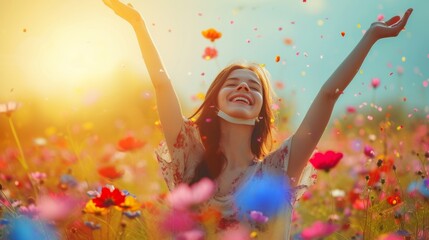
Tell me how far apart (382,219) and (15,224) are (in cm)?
147

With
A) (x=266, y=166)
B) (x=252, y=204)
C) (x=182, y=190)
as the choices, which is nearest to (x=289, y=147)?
(x=266, y=166)

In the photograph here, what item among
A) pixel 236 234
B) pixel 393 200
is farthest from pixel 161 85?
pixel 393 200

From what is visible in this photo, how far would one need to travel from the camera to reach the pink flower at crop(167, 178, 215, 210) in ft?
7.82

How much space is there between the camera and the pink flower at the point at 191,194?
238 cm

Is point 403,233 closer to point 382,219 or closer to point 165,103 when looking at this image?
point 382,219

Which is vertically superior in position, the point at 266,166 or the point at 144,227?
the point at 266,166

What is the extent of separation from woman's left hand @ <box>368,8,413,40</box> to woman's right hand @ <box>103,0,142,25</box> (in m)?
0.93

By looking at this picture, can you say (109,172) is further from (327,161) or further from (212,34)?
(327,161)

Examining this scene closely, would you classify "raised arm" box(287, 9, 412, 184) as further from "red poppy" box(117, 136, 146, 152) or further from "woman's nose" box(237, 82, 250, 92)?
"red poppy" box(117, 136, 146, 152)

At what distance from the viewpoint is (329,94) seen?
2473mm

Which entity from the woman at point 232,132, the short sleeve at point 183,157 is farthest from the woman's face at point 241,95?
the short sleeve at point 183,157

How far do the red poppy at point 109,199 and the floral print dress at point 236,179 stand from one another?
1.40 ft

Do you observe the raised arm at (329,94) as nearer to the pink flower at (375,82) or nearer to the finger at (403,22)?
the finger at (403,22)

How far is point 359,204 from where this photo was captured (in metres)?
3.15
